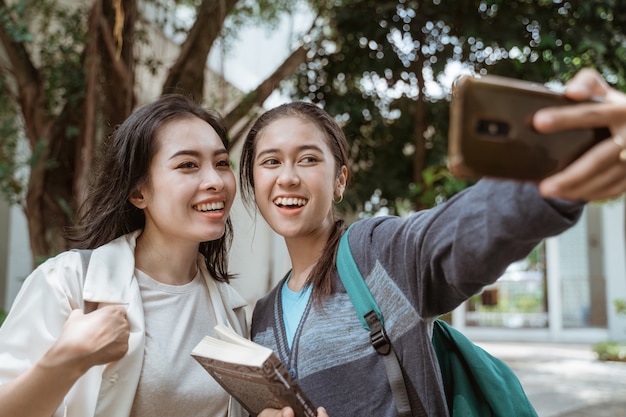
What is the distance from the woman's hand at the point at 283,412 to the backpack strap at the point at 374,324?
152 millimetres

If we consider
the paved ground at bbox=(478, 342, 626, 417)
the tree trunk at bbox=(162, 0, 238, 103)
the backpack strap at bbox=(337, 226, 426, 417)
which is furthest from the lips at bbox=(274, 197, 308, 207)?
the paved ground at bbox=(478, 342, 626, 417)

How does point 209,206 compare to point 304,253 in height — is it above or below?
above

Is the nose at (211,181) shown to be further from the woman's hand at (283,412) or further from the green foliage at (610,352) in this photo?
the green foliage at (610,352)

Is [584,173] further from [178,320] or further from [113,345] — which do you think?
[178,320]

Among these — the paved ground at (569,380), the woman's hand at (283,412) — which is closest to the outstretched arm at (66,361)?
the woman's hand at (283,412)

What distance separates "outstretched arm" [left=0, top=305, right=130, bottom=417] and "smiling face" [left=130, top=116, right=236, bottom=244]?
0.41 m

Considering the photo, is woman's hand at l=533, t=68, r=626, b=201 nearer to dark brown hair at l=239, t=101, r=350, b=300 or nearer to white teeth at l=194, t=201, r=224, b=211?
dark brown hair at l=239, t=101, r=350, b=300

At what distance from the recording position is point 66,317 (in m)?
1.45

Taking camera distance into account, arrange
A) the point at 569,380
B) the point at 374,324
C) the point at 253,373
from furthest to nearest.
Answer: the point at 569,380 < the point at 374,324 < the point at 253,373

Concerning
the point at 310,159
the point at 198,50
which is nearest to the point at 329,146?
the point at 310,159

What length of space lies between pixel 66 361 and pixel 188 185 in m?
0.57

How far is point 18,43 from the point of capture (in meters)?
4.60

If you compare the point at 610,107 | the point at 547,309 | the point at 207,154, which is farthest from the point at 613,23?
the point at 547,309

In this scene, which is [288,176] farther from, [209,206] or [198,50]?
[198,50]
